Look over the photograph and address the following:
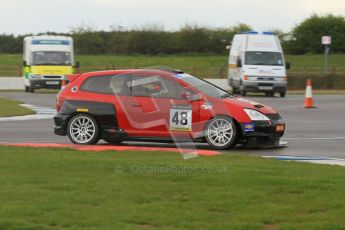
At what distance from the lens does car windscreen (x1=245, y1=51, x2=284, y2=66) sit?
34750mm

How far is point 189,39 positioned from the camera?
237ft

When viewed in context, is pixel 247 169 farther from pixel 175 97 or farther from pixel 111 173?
pixel 175 97

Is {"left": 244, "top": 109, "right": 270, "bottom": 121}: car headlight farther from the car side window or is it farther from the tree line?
the tree line

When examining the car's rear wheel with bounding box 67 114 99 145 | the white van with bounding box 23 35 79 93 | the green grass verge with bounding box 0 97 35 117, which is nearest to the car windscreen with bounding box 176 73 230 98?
the car's rear wheel with bounding box 67 114 99 145

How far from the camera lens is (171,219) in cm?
695

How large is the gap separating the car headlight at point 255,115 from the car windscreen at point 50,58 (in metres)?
26.2

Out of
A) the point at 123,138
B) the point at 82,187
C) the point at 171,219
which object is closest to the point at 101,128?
the point at 123,138

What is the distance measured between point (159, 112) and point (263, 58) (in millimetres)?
21916

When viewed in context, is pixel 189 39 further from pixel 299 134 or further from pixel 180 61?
pixel 299 134

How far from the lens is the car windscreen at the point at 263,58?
114 feet

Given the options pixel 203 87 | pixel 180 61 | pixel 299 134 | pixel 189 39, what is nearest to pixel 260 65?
pixel 299 134

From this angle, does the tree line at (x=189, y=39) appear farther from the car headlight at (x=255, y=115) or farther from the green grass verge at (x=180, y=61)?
the car headlight at (x=255, y=115)

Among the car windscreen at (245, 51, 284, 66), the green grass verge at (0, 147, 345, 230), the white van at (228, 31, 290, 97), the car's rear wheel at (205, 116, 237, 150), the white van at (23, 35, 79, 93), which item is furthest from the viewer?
the white van at (23, 35, 79, 93)

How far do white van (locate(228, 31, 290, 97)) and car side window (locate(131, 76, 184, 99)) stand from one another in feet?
68.2
